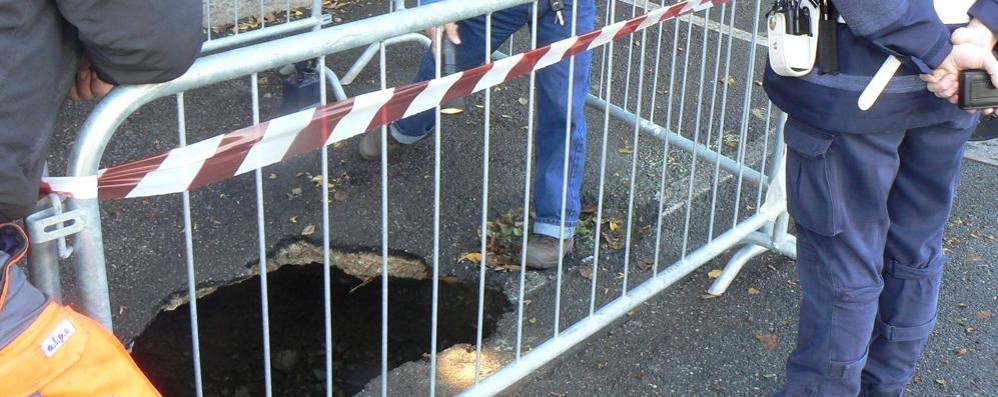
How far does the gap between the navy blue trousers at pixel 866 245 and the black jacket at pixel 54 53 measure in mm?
1729

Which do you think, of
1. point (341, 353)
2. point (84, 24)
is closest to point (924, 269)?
point (341, 353)

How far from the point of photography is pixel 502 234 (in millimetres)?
4352

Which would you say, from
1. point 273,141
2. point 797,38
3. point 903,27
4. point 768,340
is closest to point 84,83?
point 273,141

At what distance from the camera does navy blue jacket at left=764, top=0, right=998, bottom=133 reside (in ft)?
8.18

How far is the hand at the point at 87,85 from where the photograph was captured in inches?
77.4

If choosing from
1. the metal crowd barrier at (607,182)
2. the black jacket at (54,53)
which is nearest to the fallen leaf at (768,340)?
the metal crowd barrier at (607,182)

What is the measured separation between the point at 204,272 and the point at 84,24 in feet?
8.11

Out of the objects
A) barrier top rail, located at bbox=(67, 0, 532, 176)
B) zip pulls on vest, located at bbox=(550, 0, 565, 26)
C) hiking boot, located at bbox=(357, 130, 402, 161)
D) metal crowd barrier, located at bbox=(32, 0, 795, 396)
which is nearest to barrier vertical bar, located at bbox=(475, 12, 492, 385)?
metal crowd barrier, located at bbox=(32, 0, 795, 396)

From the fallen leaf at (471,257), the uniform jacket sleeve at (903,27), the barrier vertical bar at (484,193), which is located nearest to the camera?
the uniform jacket sleeve at (903,27)

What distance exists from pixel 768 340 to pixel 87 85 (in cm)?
269

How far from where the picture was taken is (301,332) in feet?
13.1

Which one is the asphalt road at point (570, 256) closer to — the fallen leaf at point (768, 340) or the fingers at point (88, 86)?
the fallen leaf at point (768, 340)

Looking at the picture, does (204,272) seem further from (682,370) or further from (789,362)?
(789,362)

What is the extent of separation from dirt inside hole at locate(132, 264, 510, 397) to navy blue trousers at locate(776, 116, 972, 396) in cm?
130
